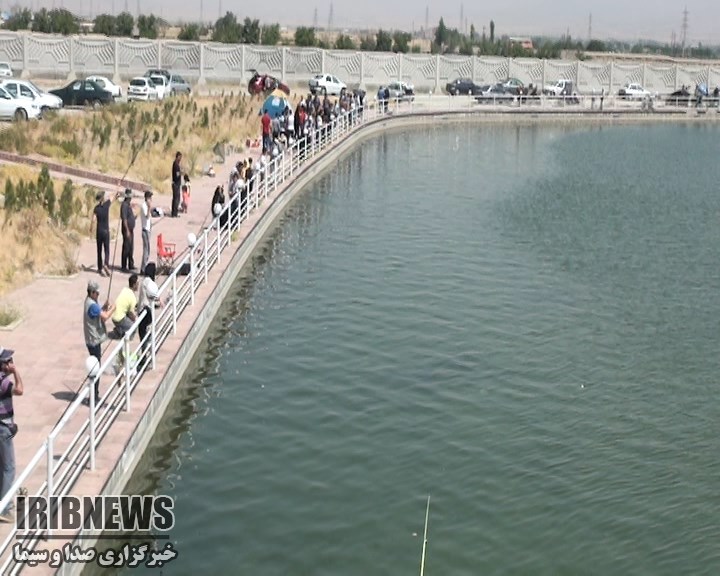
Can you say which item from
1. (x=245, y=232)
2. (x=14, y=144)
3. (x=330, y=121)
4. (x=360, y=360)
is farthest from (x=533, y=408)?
(x=330, y=121)

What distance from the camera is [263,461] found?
14.9 m

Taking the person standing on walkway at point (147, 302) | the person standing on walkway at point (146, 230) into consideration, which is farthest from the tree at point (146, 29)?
Answer: the person standing on walkway at point (147, 302)

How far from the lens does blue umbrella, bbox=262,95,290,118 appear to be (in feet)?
119

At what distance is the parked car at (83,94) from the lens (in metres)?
48.3

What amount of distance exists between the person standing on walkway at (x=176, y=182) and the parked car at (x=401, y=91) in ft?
115

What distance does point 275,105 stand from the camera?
119 feet

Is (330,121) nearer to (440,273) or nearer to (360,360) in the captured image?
(440,273)

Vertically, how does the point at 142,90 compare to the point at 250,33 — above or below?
below

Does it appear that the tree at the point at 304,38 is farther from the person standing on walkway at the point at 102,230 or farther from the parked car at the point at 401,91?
the person standing on walkway at the point at 102,230

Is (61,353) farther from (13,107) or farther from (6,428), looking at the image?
(13,107)

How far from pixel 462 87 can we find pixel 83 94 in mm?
30631

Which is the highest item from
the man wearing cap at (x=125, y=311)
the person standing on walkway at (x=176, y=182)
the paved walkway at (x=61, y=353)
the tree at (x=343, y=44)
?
the tree at (x=343, y=44)

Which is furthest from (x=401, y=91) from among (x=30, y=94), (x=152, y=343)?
(x=152, y=343)

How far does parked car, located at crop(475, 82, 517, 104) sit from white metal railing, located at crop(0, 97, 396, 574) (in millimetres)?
40685
